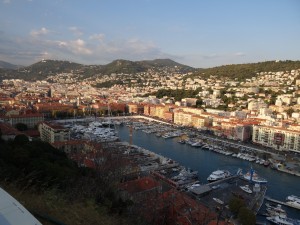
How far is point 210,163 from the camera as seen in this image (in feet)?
26.2

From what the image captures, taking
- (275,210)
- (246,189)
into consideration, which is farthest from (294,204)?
(246,189)

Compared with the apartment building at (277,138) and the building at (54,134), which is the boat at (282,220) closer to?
the apartment building at (277,138)

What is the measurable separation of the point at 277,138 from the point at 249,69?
758 inches

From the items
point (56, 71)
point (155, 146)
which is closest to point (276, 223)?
point (155, 146)

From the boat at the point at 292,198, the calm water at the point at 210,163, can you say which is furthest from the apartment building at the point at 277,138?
the boat at the point at 292,198

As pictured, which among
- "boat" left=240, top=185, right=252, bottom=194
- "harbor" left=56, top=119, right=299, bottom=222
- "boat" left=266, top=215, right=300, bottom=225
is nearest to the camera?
"boat" left=266, top=215, right=300, bottom=225

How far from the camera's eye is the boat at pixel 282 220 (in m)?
4.56

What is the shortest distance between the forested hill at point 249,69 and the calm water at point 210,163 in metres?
17.5

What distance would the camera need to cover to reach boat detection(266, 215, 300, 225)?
4559 millimetres

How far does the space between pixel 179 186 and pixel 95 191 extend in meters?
3.69

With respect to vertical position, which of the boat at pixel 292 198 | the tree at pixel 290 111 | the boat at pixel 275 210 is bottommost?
the boat at pixel 292 198

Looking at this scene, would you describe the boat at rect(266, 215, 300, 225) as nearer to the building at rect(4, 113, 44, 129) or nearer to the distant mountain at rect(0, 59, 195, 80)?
the building at rect(4, 113, 44, 129)

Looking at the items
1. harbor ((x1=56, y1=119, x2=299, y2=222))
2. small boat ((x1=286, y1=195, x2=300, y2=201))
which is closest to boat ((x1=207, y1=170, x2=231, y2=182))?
harbor ((x1=56, y1=119, x2=299, y2=222))

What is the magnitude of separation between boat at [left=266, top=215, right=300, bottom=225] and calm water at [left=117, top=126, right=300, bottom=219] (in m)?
0.46
